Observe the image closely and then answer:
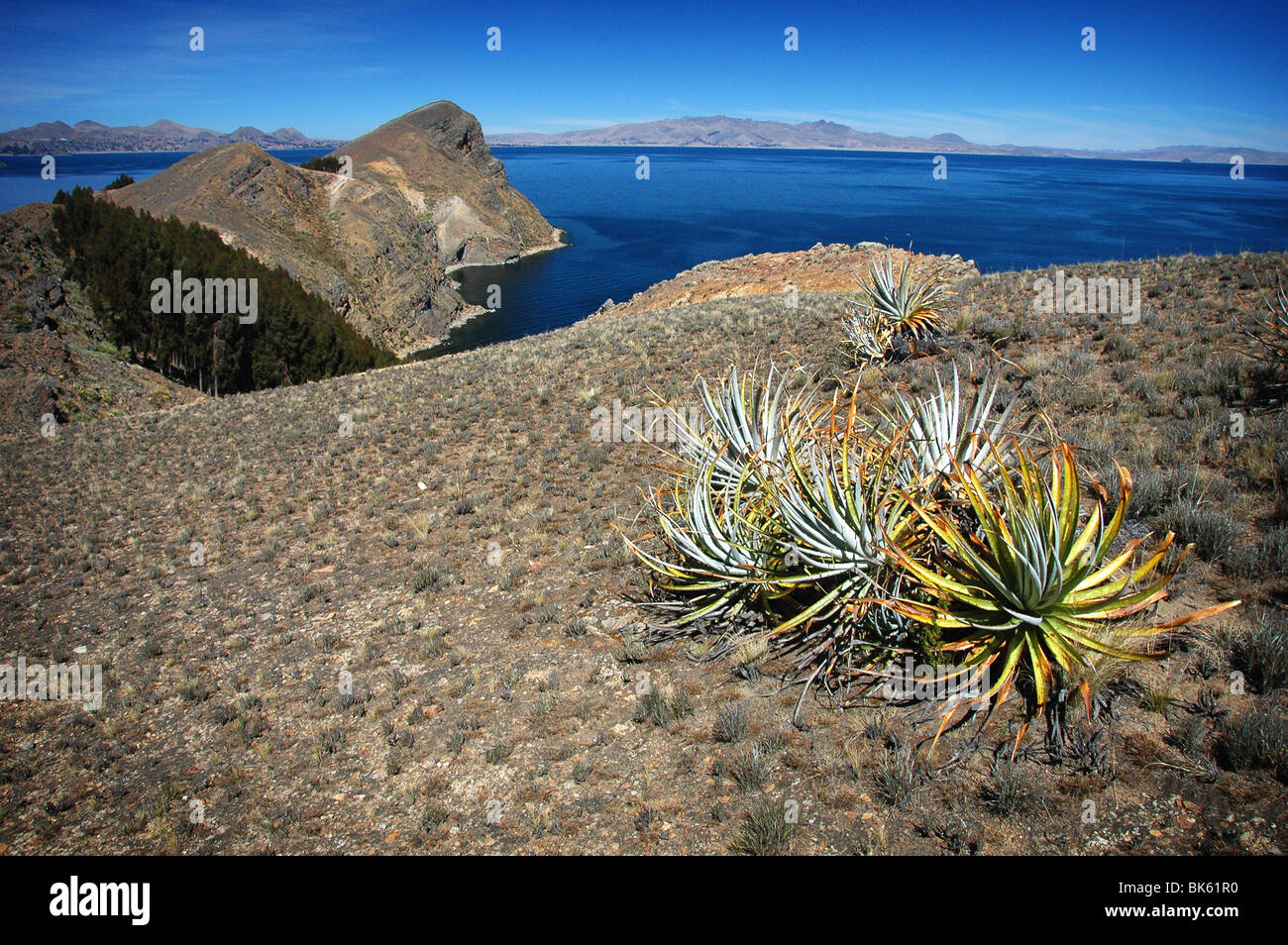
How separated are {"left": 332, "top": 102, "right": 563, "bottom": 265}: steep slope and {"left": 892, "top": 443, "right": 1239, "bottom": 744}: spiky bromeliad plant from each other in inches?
3658

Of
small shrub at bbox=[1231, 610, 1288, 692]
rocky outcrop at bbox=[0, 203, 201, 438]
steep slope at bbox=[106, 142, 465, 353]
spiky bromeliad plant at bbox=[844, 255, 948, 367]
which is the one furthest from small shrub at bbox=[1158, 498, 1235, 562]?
steep slope at bbox=[106, 142, 465, 353]

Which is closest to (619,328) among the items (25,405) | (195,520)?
(195,520)

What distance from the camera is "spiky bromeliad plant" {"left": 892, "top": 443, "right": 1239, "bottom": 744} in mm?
3264

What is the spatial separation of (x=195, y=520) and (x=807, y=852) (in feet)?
31.2

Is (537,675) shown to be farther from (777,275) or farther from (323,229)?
(323,229)

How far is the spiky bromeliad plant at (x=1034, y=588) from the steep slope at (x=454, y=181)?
92923 mm

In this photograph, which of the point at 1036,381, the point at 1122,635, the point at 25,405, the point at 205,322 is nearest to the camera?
the point at 1122,635

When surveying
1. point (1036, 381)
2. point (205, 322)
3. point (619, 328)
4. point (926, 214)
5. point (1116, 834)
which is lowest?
point (1116, 834)

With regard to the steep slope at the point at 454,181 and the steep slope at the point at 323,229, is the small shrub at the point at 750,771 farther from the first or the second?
the steep slope at the point at 454,181

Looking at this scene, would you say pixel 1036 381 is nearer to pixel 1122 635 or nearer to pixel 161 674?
pixel 1122 635

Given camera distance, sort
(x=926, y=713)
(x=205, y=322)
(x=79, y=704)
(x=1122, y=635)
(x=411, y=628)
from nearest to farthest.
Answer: (x=1122, y=635), (x=926, y=713), (x=79, y=704), (x=411, y=628), (x=205, y=322)

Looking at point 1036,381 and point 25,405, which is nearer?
point 1036,381

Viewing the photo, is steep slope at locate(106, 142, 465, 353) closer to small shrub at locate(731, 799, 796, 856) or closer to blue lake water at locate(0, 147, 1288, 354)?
blue lake water at locate(0, 147, 1288, 354)

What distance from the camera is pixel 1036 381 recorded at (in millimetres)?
7500
